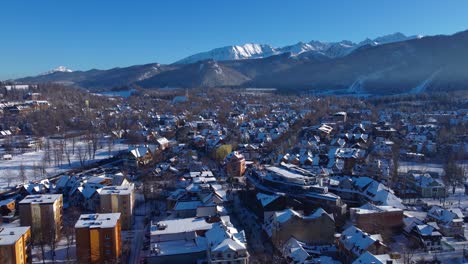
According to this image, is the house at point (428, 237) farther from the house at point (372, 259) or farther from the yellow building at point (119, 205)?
the yellow building at point (119, 205)

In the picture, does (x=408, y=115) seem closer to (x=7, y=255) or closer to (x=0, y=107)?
(x=7, y=255)

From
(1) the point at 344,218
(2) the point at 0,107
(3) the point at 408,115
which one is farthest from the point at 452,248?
(2) the point at 0,107

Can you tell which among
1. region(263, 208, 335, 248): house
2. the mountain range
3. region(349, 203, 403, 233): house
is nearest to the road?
region(263, 208, 335, 248): house

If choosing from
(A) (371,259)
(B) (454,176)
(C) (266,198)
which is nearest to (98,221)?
(C) (266,198)

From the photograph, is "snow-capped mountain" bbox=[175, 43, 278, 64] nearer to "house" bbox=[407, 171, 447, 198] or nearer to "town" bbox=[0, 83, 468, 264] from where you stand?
"town" bbox=[0, 83, 468, 264]

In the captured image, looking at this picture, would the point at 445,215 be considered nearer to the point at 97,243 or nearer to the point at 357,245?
the point at 357,245
